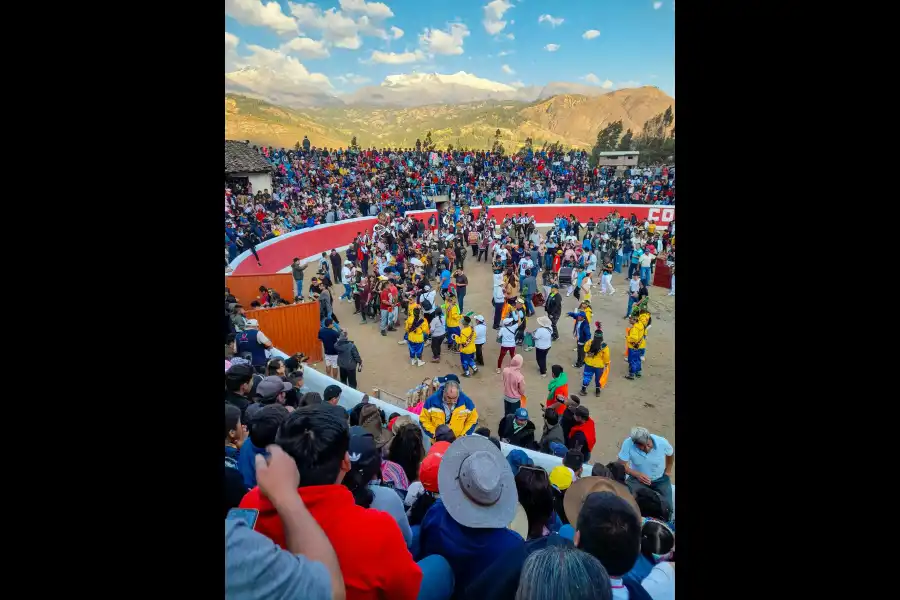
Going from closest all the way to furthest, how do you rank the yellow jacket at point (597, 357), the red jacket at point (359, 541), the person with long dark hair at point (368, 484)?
1. the red jacket at point (359, 541)
2. the person with long dark hair at point (368, 484)
3. the yellow jacket at point (597, 357)

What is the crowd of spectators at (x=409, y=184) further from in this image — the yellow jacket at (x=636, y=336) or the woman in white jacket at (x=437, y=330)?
the yellow jacket at (x=636, y=336)

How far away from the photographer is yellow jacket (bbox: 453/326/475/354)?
8.50 m

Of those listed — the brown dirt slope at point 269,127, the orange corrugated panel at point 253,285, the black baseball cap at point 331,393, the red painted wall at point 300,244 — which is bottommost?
the black baseball cap at point 331,393

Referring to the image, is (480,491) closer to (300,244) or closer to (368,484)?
(368,484)

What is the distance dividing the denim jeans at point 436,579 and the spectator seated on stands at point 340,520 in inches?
9.6

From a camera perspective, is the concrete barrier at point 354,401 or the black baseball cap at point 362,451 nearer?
the black baseball cap at point 362,451

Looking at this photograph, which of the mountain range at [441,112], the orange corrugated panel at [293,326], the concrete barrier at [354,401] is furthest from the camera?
the mountain range at [441,112]

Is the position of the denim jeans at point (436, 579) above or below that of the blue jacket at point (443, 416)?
above

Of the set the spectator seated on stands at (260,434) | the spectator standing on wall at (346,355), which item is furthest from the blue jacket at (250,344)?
the spectator seated on stands at (260,434)

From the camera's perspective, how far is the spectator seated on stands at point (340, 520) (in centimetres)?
151

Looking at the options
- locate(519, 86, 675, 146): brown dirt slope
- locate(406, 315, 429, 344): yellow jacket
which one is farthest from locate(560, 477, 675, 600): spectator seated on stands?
locate(519, 86, 675, 146): brown dirt slope

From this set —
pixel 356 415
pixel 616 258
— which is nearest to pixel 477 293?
pixel 616 258

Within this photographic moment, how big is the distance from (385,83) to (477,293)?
16821cm
